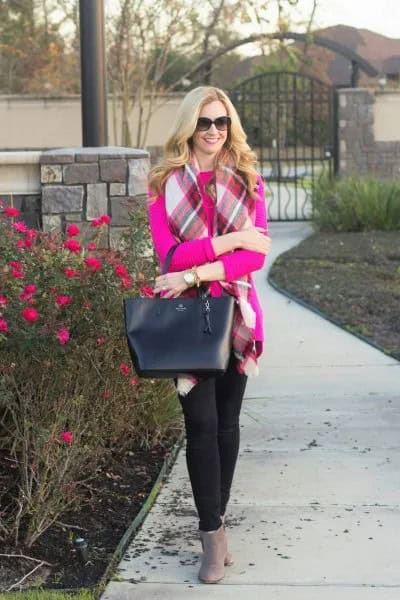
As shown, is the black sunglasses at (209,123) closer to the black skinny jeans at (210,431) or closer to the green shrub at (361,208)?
the black skinny jeans at (210,431)

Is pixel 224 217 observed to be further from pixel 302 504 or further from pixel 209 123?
pixel 302 504

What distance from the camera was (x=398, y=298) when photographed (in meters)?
10.3

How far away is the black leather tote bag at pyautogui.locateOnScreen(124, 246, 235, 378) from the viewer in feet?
12.5

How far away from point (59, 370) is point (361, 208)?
10.7 m

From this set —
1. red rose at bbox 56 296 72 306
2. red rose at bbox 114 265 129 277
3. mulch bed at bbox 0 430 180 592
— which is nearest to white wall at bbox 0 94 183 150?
mulch bed at bbox 0 430 180 592

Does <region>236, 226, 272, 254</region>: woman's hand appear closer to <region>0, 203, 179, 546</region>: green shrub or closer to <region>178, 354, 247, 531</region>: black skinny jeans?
<region>178, 354, 247, 531</region>: black skinny jeans

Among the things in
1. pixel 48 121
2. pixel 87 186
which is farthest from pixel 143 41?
pixel 87 186

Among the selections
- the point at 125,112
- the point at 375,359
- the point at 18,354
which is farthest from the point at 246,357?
the point at 125,112

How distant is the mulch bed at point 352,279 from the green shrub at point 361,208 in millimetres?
232

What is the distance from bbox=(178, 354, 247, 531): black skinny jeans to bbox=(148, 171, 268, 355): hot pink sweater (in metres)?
0.20

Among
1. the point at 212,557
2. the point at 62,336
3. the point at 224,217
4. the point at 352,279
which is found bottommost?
the point at 352,279

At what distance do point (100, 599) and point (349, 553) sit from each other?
98cm

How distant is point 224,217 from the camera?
399cm

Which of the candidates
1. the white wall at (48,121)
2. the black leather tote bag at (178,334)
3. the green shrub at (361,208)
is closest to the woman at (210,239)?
the black leather tote bag at (178,334)
